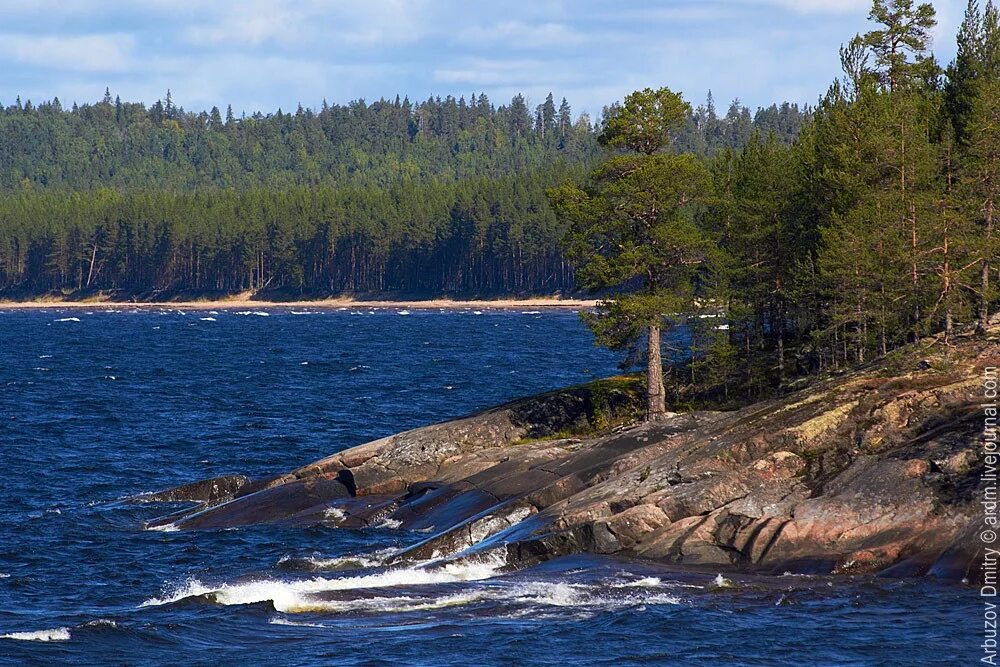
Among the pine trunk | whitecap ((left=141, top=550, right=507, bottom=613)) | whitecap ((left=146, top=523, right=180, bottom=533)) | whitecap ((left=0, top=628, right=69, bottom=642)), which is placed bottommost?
whitecap ((left=146, top=523, right=180, bottom=533))

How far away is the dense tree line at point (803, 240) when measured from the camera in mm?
40969

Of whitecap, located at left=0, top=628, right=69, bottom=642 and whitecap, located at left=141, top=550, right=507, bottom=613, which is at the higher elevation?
whitecap, located at left=141, top=550, right=507, bottom=613

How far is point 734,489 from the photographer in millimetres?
29641

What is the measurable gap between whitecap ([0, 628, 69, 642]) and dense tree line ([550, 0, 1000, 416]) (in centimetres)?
2297

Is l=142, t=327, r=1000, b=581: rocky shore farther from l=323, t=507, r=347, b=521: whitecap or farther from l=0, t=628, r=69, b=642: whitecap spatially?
l=0, t=628, r=69, b=642: whitecap

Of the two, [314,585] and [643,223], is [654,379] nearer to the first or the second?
[643,223]

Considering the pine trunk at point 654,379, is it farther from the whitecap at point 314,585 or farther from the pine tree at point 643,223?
the whitecap at point 314,585

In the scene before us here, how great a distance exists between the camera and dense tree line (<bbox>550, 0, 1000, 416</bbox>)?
1613 inches

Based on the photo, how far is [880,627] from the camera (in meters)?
22.9

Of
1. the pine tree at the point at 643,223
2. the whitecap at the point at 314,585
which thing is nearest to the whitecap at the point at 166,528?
the whitecap at the point at 314,585

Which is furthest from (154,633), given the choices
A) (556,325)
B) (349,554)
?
(556,325)

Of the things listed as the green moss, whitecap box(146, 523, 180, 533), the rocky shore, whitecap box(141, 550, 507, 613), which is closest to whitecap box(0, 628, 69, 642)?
whitecap box(141, 550, 507, 613)

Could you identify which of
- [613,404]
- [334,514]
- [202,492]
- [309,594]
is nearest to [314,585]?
[309,594]

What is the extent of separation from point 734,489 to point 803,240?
21.4m
